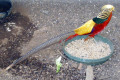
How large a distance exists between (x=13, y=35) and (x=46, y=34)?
691mm

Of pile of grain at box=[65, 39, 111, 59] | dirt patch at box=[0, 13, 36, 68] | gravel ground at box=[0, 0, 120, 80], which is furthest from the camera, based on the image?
dirt patch at box=[0, 13, 36, 68]

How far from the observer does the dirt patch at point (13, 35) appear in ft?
11.4

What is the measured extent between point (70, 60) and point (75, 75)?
0.33 meters

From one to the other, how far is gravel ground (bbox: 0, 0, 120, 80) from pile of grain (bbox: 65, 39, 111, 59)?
0.17m

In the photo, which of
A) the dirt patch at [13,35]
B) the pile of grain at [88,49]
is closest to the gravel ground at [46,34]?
the dirt patch at [13,35]

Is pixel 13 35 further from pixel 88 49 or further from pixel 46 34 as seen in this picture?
pixel 88 49

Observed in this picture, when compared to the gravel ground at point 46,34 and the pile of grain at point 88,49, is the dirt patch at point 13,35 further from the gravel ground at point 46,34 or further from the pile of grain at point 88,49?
the pile of grain at point 88,49

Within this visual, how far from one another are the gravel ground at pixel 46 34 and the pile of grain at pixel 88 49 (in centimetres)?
17

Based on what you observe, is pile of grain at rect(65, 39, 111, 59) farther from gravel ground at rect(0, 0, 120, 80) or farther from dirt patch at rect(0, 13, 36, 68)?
dirt patch at rect(0, 13, 36, 68)

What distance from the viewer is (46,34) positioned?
4059 millimetres

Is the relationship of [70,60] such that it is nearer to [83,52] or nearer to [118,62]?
[83,52]

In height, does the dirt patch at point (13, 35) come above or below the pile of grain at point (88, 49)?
below

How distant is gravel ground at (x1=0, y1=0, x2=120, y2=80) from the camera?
10.4 ft

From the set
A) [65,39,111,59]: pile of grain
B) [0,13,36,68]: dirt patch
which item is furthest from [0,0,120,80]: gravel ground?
[65,39,111,59]: pile of grain
